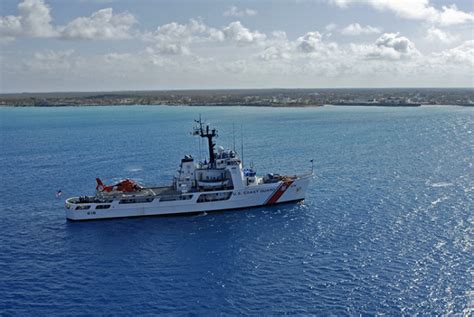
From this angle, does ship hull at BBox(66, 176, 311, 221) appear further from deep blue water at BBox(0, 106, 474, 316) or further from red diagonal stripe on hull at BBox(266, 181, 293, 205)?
deep blue water at BBox(0, 106, 474, 316)

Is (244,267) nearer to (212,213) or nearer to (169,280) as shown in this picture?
(169,280)

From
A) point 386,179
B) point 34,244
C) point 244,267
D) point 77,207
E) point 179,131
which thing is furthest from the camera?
point 179,131

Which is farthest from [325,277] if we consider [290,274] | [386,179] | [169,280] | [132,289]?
[386,179]

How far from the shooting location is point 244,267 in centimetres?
4712

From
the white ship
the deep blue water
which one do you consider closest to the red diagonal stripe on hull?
the white ship

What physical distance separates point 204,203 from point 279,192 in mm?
11410

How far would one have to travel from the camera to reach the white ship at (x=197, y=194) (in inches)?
2547

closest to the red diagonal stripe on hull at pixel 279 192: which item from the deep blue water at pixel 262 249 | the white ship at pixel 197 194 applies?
the white ship at pixel 197 194

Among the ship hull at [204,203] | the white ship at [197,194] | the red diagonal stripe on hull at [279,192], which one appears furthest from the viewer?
the red diagonal stripe on hull at [279,192]

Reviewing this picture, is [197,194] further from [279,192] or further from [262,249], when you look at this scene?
[262,249]

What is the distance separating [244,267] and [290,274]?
5.07m

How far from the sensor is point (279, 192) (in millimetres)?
68562

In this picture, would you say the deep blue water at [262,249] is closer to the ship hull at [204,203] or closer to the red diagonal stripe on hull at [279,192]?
the ship hull at [204,203]

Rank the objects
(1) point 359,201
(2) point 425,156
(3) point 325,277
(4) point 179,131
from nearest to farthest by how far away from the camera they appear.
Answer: (3) point 325,277
(1) point 359,201
(2) point 425,156
(4) point 179,131
